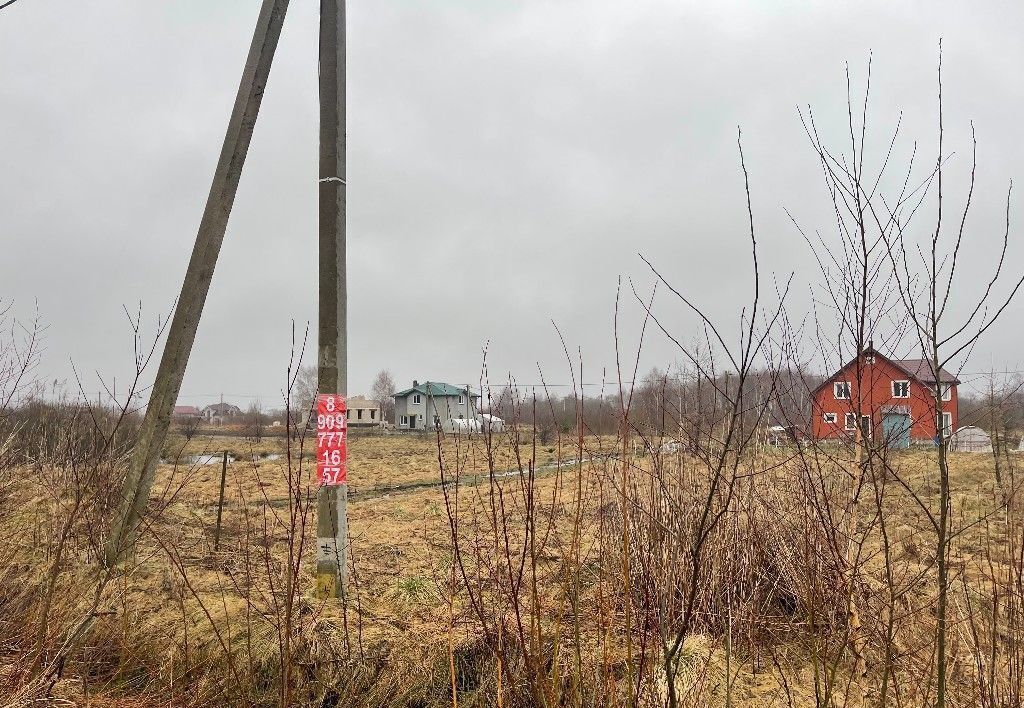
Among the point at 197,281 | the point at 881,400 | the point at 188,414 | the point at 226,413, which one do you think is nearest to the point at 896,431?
the point at 881,400

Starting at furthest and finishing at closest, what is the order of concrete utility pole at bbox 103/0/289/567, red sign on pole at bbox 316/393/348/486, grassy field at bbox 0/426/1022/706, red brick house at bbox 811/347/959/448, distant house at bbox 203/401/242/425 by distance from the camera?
distant house at bbox 203/401/242/425 → concrete utility pole at bbox 103/0/289/567 → red sign on pole at bbox 316/393/348/486 → grassy field at bbox 0/426/1022/706 → red brick house at bbox 811/347/959/448

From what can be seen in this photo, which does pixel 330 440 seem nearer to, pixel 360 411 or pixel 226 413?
pixel 360 411

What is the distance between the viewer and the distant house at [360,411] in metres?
4.17

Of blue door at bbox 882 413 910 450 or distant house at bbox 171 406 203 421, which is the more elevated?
distant house at bbox 171 406 203 421

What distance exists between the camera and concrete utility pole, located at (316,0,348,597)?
3.96 metres

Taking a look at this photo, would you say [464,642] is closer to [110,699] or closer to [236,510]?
[110,699]

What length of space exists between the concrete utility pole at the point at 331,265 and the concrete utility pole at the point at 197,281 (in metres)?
0.44

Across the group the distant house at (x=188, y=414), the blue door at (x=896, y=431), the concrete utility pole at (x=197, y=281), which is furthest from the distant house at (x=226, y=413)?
the blue door at (x=896, y=431)

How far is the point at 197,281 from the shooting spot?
4309 millimetres

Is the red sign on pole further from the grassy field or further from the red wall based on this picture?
the red wall

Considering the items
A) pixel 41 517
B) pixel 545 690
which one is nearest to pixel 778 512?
pixel 545 690

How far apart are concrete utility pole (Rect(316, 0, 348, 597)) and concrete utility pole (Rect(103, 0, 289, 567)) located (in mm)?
435

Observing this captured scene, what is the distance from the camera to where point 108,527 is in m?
4.40

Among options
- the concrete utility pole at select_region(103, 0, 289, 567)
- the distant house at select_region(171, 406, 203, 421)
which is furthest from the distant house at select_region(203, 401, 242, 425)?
the concrete utility pole at select_region(103, 0, 289, 567)
